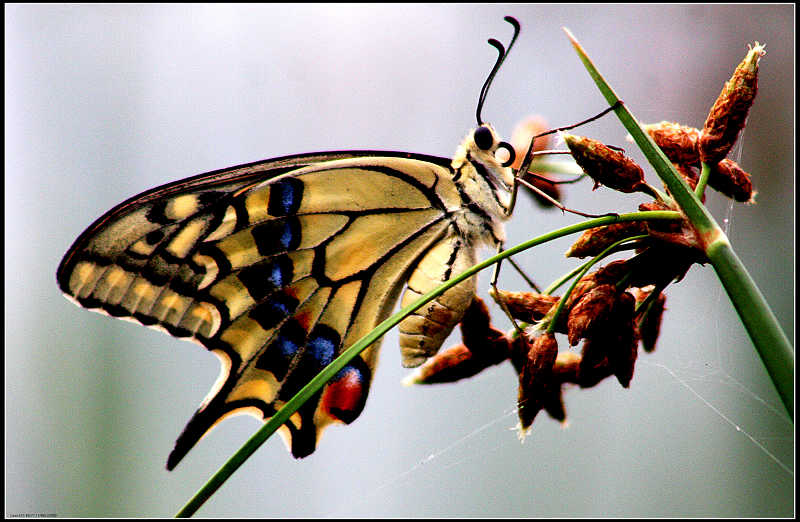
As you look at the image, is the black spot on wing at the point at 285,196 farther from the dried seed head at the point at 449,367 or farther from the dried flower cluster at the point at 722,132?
the dried flower cluster at the point at 722,132

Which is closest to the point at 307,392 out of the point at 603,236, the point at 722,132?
the point at 603,236

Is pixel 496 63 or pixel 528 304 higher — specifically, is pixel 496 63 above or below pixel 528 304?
above

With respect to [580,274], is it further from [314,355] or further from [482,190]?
[314,355]

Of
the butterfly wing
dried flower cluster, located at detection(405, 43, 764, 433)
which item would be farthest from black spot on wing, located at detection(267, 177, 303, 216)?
dried flower cluster, located at detection(405, 43, 764, 433)

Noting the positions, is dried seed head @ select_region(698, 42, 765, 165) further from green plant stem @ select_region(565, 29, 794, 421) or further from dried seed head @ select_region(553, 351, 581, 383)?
dried seed head @ select_region(553, 351, 581, 383)

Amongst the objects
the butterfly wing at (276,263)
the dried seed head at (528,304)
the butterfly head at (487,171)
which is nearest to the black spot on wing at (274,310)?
the butterfly wing at (276,263)

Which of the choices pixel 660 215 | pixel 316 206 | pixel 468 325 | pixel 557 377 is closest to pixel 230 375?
pixel 316 206

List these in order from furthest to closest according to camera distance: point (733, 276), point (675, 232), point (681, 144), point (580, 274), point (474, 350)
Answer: point (474, 350) < point (681, 144) < point (580, 274) < point (675, 232) < point (733, 276)
